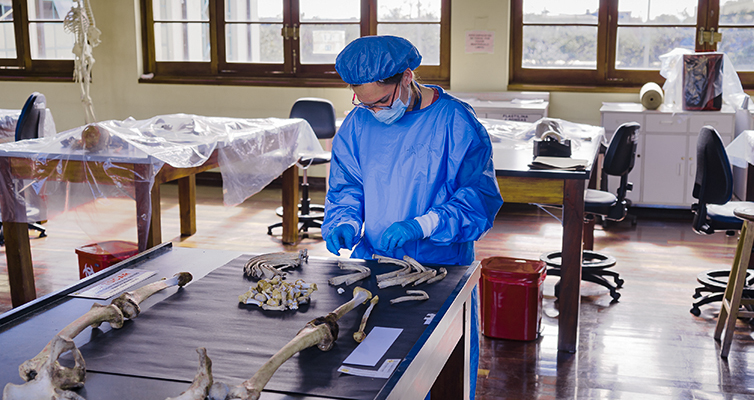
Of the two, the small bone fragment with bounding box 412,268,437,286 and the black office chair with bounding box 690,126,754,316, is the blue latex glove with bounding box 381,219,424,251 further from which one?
the black office chair with bounding box 690,126,754,316

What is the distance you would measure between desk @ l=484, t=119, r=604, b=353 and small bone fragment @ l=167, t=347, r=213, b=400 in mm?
2035

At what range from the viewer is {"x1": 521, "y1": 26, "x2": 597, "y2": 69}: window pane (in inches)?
220

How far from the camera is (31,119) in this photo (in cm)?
414

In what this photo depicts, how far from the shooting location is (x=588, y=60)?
18.4 feet

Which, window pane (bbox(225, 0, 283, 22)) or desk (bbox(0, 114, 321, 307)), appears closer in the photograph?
desk (bbox(0, 114, 321, 307))

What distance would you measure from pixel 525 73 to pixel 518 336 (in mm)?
3273

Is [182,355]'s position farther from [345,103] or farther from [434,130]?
[345,103]

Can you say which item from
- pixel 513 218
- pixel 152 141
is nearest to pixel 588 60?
pixel 513 218

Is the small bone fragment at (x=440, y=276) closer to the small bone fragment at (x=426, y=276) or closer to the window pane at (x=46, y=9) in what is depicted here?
the small bone fragment at (x=426, y=276)

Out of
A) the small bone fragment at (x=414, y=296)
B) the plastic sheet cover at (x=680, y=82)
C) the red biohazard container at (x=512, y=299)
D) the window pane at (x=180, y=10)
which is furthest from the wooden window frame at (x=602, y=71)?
the small bone fragment at (x=414, y=296)

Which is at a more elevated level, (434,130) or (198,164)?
(434,130)

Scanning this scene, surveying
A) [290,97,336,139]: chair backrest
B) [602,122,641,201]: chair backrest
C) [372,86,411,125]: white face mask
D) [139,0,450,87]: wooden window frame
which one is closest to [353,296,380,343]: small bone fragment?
[372,86,411,125]: white face mask

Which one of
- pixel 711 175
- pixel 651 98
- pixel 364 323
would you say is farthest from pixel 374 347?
pixel 651 98

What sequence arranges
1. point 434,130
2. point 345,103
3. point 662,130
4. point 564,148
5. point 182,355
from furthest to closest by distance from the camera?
1. point 345,103
2. point 662,130
3. point 564,148
4. point 434,130
5. point 182,355
